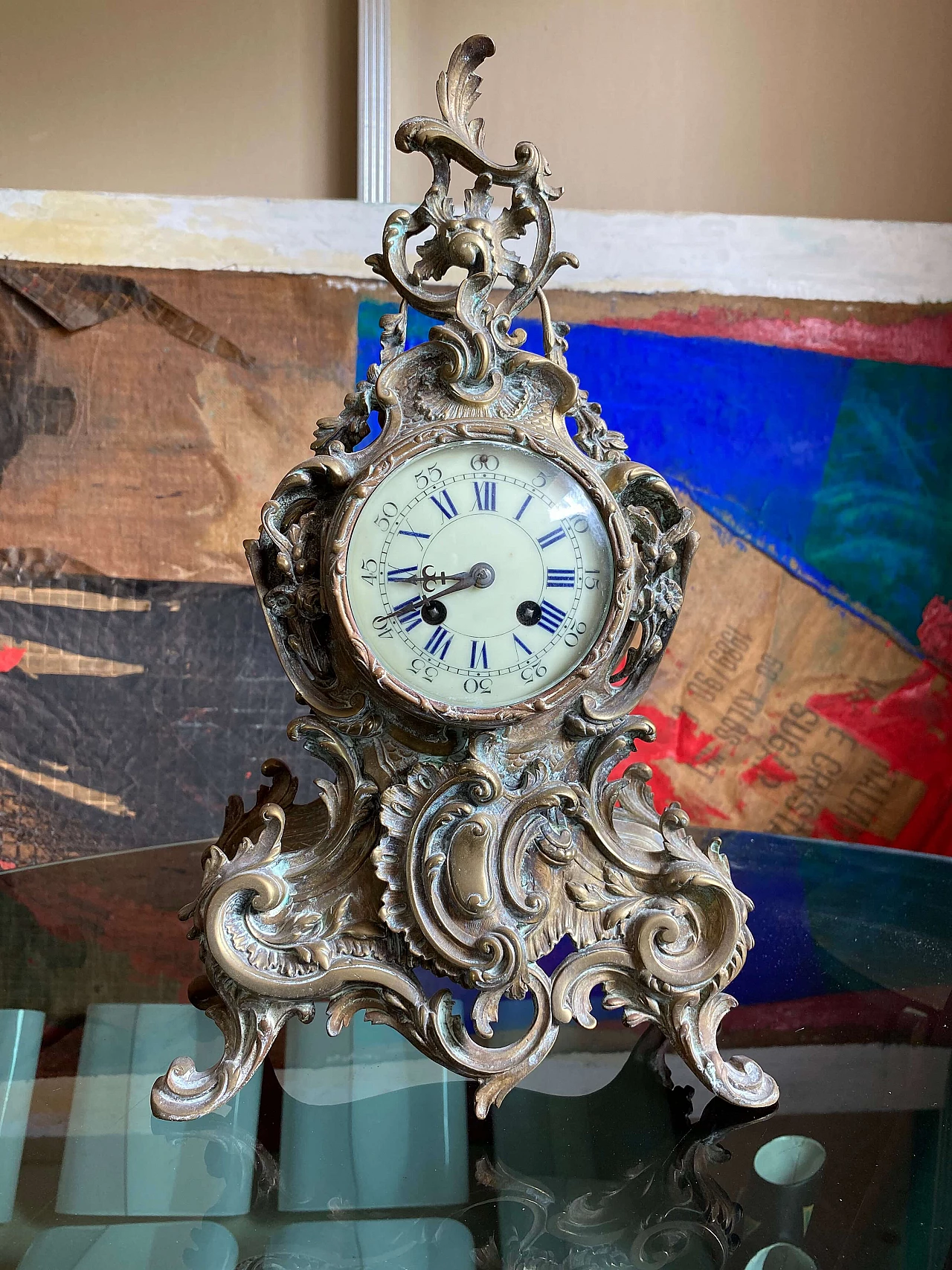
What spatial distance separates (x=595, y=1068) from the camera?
1.43 meters

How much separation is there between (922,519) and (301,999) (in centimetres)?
206

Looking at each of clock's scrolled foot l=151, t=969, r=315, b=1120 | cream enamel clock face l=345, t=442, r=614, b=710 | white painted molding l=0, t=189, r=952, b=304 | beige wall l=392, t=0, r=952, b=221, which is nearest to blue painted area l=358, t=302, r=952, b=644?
white painted molding l=0, t=189, r=952, b=304

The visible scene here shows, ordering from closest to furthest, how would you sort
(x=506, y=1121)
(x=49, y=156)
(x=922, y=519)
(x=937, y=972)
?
(x=506, y=1121)
(x=937, y=972)
(x=49, y=156)
(x=922, y=519)

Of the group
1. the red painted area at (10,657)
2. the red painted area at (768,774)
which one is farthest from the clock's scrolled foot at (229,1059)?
the red painted area at (768,774)

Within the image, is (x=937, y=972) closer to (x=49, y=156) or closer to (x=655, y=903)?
(x=655, y=903)

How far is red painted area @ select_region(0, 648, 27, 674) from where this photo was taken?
2.55m

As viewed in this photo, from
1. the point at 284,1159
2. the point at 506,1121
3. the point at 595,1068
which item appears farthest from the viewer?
the point at 595,1068

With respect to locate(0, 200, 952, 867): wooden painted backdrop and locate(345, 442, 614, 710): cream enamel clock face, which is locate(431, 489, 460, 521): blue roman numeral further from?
locate(0, 200, 952, 867): wooden painted backdrop

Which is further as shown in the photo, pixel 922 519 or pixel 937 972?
pixel 922 519

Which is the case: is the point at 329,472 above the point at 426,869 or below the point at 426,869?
above

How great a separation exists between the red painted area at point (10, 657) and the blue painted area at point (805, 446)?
115 centimetres

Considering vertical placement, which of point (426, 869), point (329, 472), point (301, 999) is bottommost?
point (301, 999)

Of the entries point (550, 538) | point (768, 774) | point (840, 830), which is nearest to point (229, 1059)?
point (550, 538)

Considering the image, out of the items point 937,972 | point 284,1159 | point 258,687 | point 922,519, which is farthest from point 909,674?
point 284,1159
